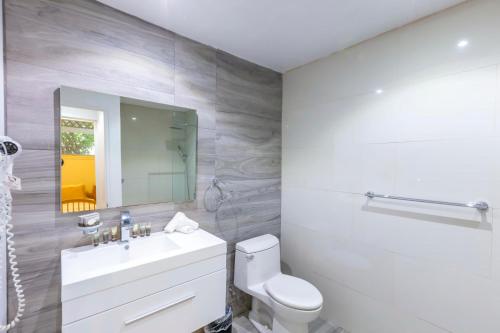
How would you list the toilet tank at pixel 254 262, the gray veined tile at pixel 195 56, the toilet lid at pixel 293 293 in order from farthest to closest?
1. the toilet tank at pixel 254 262
2. the gray veined tile at pixel 195 56
3. the toilet lid at pixel 293 293

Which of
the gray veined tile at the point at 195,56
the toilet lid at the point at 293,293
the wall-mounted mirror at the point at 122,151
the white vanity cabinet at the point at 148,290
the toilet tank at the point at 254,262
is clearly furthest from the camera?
the toilet tank at the point at 254,262

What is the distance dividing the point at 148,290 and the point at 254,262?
0.96 m

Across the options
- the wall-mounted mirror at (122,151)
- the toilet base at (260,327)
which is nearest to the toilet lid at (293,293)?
the toilet base at (260,327)

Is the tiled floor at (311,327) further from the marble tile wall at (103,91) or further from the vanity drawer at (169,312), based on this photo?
the vanity drawer at (169,312)

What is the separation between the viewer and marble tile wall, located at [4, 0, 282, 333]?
3.84ft

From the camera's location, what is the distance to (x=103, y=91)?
54.7 inches

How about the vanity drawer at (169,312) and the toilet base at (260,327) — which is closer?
the vanity drawer at (169,312)

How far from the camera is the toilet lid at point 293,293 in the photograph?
1580 mm

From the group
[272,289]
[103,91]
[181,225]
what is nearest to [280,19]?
[103,91]

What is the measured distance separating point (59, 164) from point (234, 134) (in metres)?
1.21

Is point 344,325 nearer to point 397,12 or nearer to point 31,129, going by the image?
point 397,12

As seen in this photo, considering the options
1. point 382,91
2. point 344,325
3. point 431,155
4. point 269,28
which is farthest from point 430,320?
point 269,28

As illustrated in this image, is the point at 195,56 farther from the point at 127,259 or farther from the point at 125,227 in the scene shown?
the point at 127,259

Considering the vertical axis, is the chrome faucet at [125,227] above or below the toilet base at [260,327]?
above
